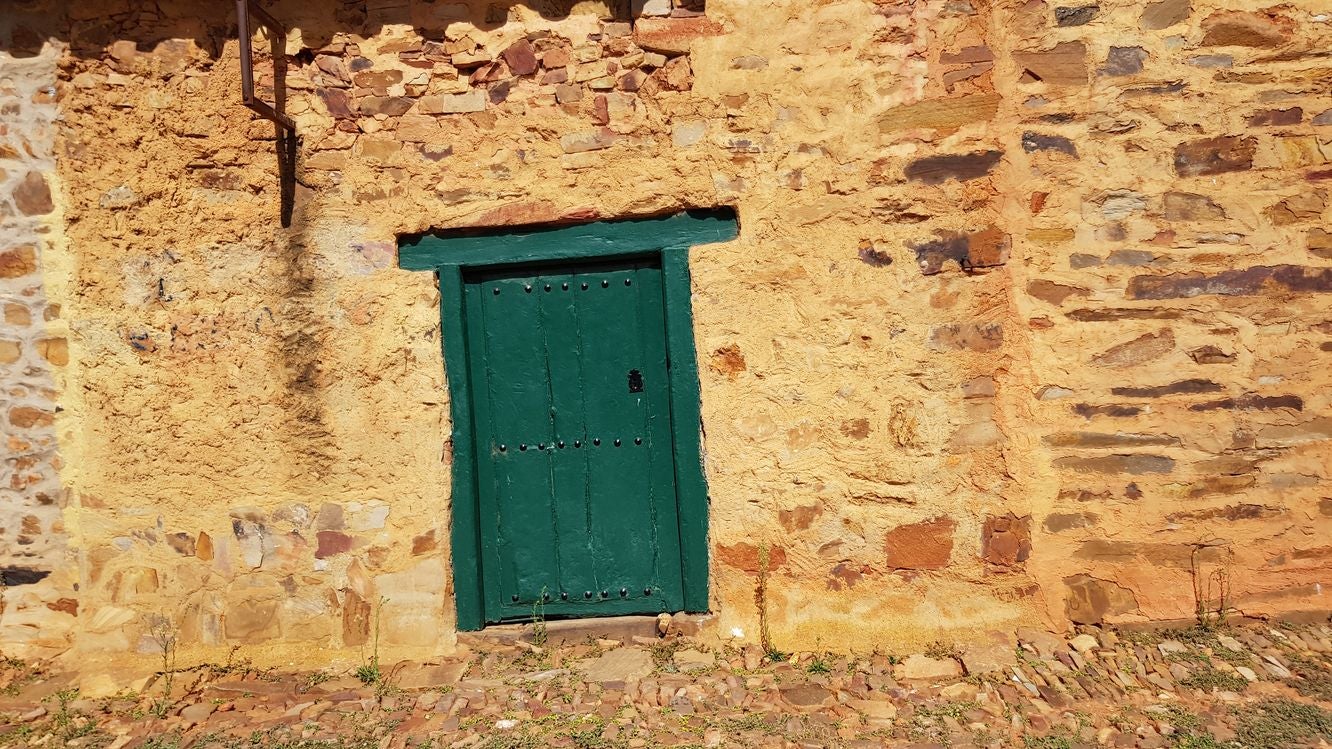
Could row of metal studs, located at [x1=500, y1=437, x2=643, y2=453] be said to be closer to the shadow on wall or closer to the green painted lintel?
the green painted lintel

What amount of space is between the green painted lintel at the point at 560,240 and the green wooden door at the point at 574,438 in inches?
3.4

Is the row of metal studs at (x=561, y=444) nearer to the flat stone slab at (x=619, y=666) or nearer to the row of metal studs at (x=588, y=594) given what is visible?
the row of metal studs at (x=588, y=594)

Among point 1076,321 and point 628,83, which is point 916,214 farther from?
point 628,83

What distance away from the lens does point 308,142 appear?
3.22m

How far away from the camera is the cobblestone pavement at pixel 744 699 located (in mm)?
2678

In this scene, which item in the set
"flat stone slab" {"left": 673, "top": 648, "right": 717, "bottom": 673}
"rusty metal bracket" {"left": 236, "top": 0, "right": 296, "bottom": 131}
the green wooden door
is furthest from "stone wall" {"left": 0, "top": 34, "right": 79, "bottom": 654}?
"flat stone slab" {"left": 673, "top": 648, "right": 717, "bottom": 673}

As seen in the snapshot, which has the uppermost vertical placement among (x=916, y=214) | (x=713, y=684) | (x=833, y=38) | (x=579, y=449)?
(x=833, y=38)

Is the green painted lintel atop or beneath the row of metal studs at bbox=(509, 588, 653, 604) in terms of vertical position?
atop

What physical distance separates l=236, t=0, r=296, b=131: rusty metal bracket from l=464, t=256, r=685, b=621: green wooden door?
888 millimetres

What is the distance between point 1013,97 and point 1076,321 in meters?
0.85

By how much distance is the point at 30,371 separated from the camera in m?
3.24

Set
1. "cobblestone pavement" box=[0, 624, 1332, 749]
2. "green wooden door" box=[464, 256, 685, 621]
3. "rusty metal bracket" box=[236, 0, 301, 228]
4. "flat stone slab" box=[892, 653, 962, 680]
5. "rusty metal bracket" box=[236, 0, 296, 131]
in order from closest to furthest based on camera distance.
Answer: "cobblestone pavement" box=[0, 624, 1332, 749] < "rusty metal bracket" box=[236, 0, 296, 131] < "flat stone slab" box=[892, 653, 962, 680] < "rusty metal bracket" box=[236, 0, 301, 228] < "green wooden door" box=[464, 256, 685, 621]

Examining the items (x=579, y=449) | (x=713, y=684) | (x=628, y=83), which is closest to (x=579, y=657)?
(x=713, y=684)

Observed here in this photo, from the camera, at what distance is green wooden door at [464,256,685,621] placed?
10.9 ft
